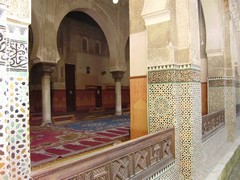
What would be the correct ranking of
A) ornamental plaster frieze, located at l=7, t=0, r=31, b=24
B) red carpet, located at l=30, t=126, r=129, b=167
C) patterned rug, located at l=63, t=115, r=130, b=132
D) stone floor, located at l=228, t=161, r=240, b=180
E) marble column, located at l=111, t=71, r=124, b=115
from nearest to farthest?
ornamental plaster frieze, located at l=7, t=0, r=31, b=24
red carpet, located at l=30, t=126, r=129, b=167
stone floor, located at l=228, t=161, r=240, b=180
patterned rug, located at l=63, t=115, r=130, b=132
marble column, located at l=111, t=71, r=124, b=115

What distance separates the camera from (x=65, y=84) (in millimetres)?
10094

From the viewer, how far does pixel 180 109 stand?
9.30 feet

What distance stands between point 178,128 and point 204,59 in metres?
3.42

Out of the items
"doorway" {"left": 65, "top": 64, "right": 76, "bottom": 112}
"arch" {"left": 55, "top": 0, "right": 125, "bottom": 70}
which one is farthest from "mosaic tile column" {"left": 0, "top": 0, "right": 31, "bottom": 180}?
"doorway" {"left": 65, "top": 64, "right": 76, "bottom": 112}

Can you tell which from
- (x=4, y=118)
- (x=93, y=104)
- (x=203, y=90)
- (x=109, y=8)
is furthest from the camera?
(x=93, y=104)

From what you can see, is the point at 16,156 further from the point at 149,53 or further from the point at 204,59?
the point at 204,59

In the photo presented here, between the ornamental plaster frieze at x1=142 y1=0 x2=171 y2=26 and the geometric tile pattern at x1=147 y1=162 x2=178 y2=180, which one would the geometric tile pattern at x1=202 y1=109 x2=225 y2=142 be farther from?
the ornamental plaster frieze at x1=142 y1=0 x2=171 y2=26

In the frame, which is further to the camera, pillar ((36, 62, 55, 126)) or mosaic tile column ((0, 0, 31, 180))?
pillar ((36, 62, 55, 126))

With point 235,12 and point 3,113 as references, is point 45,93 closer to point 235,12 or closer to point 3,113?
point 3,113

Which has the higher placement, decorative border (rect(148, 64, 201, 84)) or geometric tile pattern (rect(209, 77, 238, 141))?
decorative border (rect(148, 64, 201, 84))

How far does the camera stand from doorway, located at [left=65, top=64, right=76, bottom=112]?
405 inches

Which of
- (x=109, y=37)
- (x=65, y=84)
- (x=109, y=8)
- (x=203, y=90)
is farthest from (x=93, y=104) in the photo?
(x=203, y=90)

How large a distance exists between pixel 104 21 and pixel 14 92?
26.4 ft

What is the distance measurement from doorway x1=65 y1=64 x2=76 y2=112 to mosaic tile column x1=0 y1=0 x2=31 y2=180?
918 cm
